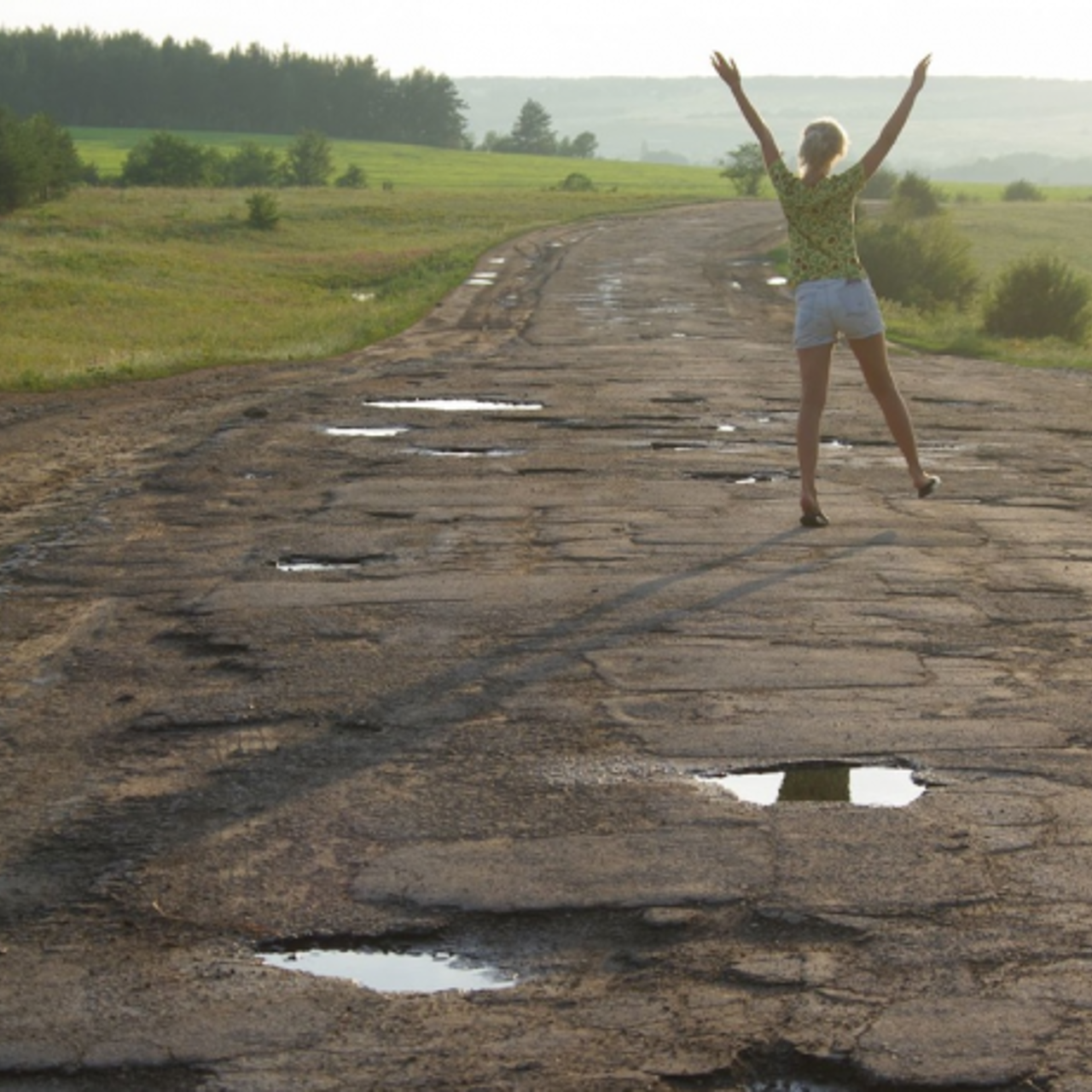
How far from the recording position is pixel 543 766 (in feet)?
17.5

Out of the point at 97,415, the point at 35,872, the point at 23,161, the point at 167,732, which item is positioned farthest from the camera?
the point at 23,161

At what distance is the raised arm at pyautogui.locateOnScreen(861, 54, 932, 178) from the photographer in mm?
8898

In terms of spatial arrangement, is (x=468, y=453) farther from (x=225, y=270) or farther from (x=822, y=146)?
(x=225, y=270)

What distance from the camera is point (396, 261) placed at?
138 ft

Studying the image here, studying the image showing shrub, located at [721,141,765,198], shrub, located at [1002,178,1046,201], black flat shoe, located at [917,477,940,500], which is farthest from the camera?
shrub, located at [1002,178,1046,201]

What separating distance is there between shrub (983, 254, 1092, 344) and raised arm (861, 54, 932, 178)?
59.8 ft

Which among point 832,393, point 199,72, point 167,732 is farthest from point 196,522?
point 199,72

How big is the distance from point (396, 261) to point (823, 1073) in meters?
39.7

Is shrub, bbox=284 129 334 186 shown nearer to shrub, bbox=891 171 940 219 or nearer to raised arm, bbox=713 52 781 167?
shrub, bbox=891 171 940 219

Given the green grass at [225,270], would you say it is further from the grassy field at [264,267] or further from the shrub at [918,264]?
the shrub at [918,264]

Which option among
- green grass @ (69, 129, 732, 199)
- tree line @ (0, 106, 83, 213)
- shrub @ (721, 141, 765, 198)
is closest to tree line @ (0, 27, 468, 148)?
green grass @ (69, 129, 732, 199)

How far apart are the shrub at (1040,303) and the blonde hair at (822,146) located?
18493 millimetres

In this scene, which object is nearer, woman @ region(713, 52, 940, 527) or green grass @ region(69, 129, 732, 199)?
woman @ region(713, 52, 940, 527)

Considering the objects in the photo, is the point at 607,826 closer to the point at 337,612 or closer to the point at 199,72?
the point at 337,612
